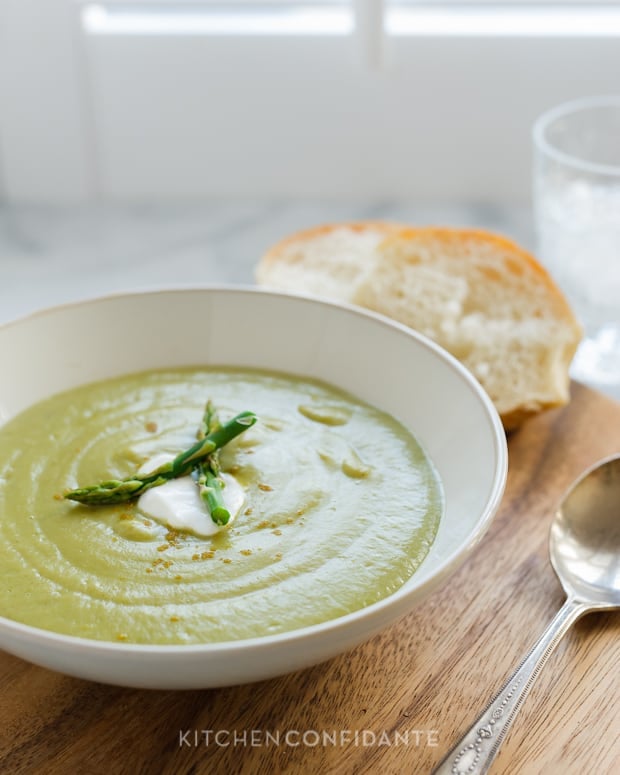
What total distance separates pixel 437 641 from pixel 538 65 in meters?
2.45

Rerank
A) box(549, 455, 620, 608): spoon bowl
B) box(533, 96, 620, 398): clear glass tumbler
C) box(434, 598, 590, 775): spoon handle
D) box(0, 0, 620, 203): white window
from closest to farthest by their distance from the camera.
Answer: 1. box(434, 598, 590, 775): spoon handle
2. box(549, 455, 620, 608): spoon bowl
3. box(533, 96, 620, 398): clear glass tumbler
4. box(0, 0, 620, 203): white window

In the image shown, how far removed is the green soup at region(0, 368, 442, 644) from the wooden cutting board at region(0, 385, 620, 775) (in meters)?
0.17

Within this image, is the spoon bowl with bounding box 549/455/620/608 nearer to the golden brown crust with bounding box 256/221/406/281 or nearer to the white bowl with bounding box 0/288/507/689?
the white bowl with bounding box 0/288/507/689

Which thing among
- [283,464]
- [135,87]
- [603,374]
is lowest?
[603,374]

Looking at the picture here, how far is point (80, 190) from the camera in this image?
390 cm

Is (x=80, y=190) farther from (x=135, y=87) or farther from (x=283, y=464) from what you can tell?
(x=283, y=464)

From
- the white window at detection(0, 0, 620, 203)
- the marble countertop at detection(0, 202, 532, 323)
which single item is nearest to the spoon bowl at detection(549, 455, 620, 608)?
the marble countertop at detection(0, 202, 532, 323)

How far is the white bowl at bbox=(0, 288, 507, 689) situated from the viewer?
188 cm

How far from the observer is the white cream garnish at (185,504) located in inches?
71.0

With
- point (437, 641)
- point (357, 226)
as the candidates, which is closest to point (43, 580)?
point (437, 641)

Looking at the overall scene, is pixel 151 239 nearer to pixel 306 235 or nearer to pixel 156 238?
pixel 156 238

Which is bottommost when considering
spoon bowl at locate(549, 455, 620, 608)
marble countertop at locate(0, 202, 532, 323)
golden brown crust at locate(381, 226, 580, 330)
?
marble countertop at locate(0, 202, 532, 323)

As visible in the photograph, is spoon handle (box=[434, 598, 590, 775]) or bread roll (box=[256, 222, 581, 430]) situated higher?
bread roll (box=[256, 222, 581, 430])

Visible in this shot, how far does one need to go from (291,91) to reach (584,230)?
1.38 metres
